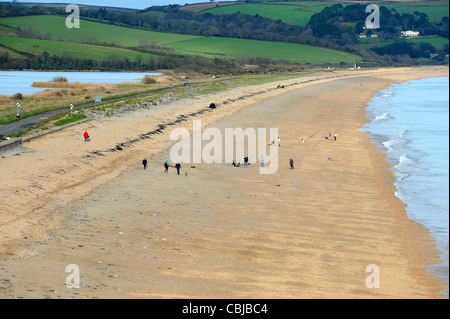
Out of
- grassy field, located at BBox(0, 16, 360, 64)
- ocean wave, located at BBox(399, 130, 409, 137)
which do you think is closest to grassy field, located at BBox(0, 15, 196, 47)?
grassy field, located at BBox(0, 16, 360, 64)

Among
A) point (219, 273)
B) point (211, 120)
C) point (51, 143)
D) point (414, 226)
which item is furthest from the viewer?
point (211, 120)

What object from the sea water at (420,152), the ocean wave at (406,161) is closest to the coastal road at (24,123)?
the sea water at (420,152)

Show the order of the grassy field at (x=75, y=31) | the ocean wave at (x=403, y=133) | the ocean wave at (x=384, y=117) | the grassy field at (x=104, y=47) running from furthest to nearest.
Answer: the grassy field at (x=75, y=31) → the grassy field at (x=104, y=47) → the ocean wave at (x=384, y=117) → the ocean wave at (x=403, y=133)

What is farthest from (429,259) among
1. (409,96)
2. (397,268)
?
(409,96)

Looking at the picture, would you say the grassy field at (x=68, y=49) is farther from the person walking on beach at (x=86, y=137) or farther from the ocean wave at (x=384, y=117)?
the person walking on beach at (x=86, y=137)

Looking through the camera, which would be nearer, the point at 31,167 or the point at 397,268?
the point at 397,268

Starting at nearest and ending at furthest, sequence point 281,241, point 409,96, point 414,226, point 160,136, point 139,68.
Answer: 1. point 281,241
2. point 414,226
3. point 160,136
4. point 409,96
5. point 139,68

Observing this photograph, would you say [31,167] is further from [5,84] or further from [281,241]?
[5,84]

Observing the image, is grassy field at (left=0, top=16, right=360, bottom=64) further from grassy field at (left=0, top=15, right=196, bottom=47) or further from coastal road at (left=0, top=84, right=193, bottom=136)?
coastal road at (left=0, top=84, right=193, bottom=136)
